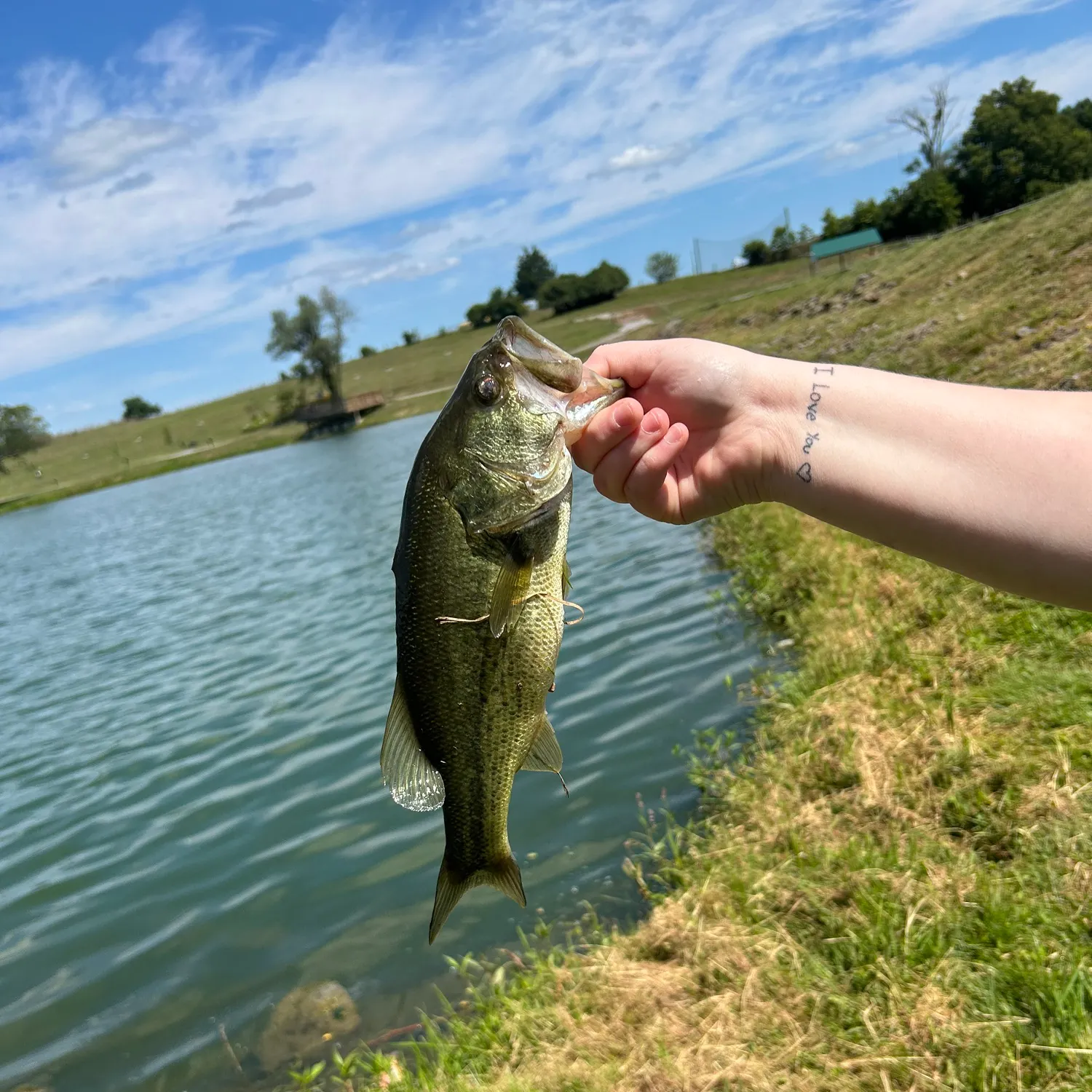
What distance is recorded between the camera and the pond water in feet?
24.6

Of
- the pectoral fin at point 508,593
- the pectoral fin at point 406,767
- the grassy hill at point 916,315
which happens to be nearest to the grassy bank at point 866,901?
the pectoral fin at point 406,767

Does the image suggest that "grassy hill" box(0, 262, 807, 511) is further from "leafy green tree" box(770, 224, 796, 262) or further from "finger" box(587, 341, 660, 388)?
"finger" box(587, 341, 660, 388)

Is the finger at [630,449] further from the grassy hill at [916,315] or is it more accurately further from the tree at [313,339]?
the tree at [313,339]

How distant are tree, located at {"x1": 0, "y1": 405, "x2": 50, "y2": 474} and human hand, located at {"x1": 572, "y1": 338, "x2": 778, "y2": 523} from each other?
13420cm

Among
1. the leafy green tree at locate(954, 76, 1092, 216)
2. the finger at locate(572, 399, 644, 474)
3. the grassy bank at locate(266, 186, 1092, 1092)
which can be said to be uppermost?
the leafy green tree at locate(954, 76, 1092, 216)

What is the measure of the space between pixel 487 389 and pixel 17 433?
444 ft

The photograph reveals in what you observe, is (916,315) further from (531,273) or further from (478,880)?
(531,273)

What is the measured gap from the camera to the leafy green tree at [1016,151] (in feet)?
185

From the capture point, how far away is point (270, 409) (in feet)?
382

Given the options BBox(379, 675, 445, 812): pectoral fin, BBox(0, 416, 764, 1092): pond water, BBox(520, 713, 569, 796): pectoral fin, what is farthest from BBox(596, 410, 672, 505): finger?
BBox(0, 416, 764, 1092): pond water

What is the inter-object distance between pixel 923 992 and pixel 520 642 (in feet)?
9.38

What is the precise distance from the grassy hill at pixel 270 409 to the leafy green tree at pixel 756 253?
1.77 metres

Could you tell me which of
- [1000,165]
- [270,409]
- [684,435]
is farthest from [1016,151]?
[270,409]

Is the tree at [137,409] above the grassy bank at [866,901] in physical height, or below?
above
